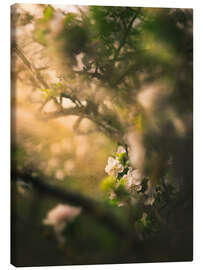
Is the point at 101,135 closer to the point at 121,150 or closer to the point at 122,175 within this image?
the point at 121,150

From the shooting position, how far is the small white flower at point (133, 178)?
3260mm

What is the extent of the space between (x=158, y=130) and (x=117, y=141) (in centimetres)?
34

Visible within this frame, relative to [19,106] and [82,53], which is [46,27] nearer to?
[82,53]

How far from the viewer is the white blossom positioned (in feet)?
10.2

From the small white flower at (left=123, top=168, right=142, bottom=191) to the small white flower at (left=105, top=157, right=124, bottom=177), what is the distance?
70 mm

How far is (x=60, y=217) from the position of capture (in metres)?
3.13

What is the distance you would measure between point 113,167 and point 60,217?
1.61 feet

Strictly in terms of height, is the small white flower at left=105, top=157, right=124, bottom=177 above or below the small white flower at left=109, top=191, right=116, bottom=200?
above

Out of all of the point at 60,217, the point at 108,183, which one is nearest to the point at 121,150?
the point at 108,183

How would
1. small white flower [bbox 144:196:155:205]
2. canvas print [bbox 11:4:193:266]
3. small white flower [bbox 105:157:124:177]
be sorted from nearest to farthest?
canvas print [bbox 11:4:193:266] → small white flower [bbox 105:157:124:177] → small white flower [bbox 144:196:155:205]

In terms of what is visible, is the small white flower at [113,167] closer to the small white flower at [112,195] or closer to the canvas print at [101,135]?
the canvas print at [101,135]

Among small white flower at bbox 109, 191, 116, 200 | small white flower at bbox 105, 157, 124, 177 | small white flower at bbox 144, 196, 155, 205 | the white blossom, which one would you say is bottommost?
the white blossom

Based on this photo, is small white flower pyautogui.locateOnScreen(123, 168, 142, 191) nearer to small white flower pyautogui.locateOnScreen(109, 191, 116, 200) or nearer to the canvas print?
the canvas print

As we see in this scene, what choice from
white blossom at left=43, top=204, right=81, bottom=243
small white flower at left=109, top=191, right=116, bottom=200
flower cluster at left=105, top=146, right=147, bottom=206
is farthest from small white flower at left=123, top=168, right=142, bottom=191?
white blossom at left=43, top=204, right=81, bottom=243
